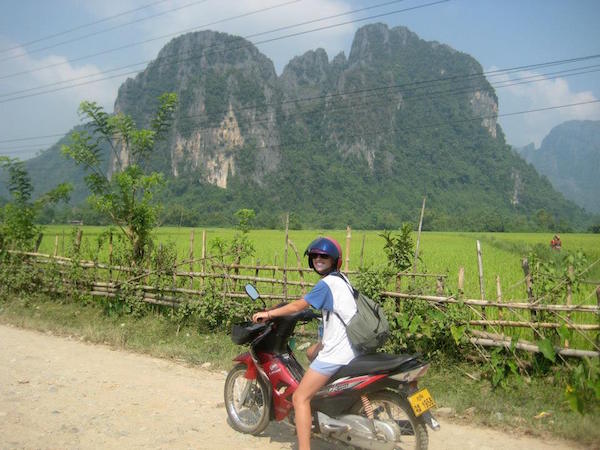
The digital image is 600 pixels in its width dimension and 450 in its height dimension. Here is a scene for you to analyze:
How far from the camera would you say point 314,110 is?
93.6 meters

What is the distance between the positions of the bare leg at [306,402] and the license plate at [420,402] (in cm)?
45

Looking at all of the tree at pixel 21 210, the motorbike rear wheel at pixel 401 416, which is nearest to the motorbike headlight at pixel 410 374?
the motorbike rear wheel at pixel 401 416

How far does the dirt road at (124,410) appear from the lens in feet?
10.5

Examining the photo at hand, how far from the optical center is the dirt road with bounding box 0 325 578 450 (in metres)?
3.21

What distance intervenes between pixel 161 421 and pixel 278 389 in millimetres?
941

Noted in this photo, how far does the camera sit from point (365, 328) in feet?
8.87

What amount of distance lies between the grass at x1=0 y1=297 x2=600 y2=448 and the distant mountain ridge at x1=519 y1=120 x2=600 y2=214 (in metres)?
138

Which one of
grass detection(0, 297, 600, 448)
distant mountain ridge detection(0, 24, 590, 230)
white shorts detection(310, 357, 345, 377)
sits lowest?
grass detection(0, 297, 600, 448)

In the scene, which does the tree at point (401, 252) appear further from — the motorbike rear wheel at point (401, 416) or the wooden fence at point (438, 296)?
the motorbike rear wheel at point (401, 416)

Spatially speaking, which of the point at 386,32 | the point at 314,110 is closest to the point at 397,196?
the point at 314,110

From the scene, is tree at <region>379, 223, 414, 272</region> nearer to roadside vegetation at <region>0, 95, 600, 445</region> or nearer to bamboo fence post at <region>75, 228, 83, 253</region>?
roadside vegetation at <region>0, 95, 600, 445</region>

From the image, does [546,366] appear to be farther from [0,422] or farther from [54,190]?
[54,190]

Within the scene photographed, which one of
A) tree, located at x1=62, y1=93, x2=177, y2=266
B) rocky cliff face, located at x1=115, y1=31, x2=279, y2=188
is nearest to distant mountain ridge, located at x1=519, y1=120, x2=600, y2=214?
rocky cliff face, located at x1=115, y1=31, x2=279, y2=188

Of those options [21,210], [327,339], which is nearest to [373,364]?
[327,339]
